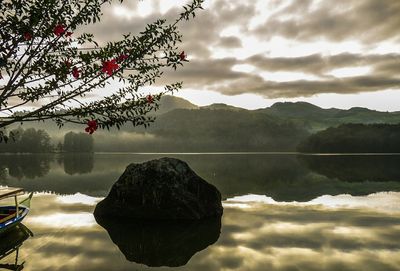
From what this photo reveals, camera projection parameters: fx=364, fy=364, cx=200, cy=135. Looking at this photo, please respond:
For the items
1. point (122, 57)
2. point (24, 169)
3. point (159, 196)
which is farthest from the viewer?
point (24, 169)

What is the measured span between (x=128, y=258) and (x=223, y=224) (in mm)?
7663

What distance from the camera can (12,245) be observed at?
631 inches

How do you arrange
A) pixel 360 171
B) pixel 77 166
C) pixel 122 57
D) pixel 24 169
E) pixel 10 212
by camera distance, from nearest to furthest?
pixel 122 57, pixel 10 212, pixel 360 171, pixel 24 169, pixel 77 166

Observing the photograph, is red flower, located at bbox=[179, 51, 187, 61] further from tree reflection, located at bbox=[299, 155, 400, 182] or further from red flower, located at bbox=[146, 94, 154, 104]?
tree reflection, located at bbox=[299, 155, 400, 182]

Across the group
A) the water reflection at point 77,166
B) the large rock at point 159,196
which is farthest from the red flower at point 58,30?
the water reflection at point 77,166

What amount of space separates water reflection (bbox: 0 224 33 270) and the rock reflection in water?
3.87 metres

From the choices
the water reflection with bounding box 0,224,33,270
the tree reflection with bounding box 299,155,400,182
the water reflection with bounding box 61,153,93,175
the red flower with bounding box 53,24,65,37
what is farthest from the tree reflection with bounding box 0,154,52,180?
the red flower with bounding box 53,24,65,37

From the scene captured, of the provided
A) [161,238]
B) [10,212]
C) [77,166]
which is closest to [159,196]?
[161,238]

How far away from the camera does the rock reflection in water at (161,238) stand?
14.3 metres

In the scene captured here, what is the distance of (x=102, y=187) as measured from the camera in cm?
3922

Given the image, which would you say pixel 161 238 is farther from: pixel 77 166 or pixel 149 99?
pixel 77 166

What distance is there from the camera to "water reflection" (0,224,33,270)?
43.9ft

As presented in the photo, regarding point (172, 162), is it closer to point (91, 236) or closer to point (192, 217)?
point (192, 217)

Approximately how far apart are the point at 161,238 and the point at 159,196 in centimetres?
452
